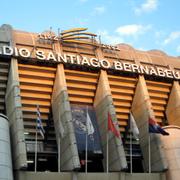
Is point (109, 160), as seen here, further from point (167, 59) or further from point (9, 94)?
point (167, 59)

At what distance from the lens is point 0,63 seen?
173ft

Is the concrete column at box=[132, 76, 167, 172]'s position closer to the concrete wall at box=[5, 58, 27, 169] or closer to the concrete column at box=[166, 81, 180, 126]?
the concrete column at box=[166, 81, 180, 126]

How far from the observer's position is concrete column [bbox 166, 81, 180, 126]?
2399 inches

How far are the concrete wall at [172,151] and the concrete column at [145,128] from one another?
781 millimetres

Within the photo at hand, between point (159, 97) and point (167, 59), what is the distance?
266 inches

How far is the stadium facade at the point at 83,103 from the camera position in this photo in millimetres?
50375

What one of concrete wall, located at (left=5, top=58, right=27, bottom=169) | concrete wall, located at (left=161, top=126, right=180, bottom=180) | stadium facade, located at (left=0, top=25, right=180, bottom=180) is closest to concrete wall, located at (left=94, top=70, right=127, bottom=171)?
stadium facade, located at (left=0, top=25, right=180, bottom=180)

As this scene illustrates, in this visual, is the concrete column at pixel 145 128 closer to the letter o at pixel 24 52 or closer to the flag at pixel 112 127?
the flag at pixel 112 127

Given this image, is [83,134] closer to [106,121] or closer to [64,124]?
[106,121]

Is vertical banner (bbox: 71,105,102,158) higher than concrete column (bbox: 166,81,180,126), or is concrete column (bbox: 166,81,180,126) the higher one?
concrete column (bbox: 166,81,180,126)

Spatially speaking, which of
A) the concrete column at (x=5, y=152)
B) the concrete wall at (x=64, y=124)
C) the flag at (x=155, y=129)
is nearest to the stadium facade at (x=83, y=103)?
the concrete wall at (x=64, y=124)

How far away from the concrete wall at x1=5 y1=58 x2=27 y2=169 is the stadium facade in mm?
112

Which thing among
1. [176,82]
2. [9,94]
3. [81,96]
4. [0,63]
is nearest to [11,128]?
[9,94]

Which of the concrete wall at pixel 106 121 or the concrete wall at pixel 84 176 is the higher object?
the concrete wall at pixel 106 121
